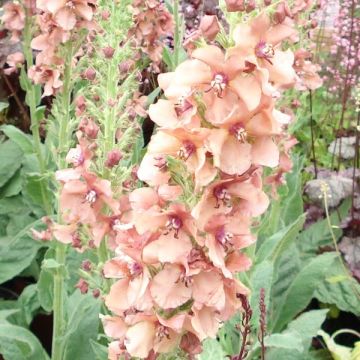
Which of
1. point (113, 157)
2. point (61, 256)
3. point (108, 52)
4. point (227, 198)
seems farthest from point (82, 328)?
point (227, 198)

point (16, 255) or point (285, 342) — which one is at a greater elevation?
point (285, 342)

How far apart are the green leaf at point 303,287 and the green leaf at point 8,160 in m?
1.61

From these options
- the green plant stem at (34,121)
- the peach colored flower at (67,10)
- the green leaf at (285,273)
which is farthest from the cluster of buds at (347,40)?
the peach colored flower at (67,10)

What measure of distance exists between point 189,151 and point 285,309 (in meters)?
2.22

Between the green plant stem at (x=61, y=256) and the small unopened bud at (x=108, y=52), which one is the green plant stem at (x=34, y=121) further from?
the small unopened bud at (x=108, y=52)

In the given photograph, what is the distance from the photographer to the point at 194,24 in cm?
438

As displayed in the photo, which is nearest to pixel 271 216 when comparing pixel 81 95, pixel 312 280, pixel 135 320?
pixel 312 280

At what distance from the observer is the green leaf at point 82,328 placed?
3002 millimetres

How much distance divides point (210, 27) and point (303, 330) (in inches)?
74.5

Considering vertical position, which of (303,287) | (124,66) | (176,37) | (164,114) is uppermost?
(164,114)

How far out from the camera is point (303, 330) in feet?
10.0

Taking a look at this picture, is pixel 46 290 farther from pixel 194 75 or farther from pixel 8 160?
pixel 194 75

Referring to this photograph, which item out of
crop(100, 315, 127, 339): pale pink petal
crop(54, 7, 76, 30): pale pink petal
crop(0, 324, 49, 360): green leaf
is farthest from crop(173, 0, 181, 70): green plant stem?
crop(100, 315, 127, 339): pale pink petal

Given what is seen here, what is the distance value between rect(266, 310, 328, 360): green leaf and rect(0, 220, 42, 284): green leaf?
4.03ft
